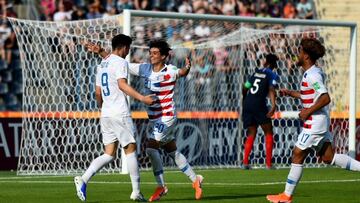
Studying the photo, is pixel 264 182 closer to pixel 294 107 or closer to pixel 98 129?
pixel 98 129

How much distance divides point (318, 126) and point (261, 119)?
782 cm

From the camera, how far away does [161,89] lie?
48.2 ft

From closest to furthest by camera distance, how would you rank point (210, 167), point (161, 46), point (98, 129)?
1. point (161, 46)
2. point (98, 129)
3. point (210, 167)

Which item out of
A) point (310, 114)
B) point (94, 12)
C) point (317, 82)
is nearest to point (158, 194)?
point (310, 114)

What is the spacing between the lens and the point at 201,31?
25938 mm

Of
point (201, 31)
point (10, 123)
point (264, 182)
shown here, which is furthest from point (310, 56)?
point (201, 31)

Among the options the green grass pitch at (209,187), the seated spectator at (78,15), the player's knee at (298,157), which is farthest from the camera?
the seated spectator at (78,15)

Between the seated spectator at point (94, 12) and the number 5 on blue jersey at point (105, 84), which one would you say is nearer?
the number 5 on blue jersey at point (105, 84)

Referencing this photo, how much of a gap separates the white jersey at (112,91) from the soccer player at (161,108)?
21.3 inches

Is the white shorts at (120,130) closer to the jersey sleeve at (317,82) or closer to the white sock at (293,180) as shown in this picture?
the white sock at (293,180)

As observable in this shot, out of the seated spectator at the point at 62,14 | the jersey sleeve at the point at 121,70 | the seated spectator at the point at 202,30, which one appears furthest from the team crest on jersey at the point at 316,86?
the seated spectator at the point at 62,14

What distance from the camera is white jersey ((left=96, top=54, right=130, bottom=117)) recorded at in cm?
1384

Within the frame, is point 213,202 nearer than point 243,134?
Yes

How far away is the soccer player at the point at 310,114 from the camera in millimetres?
13461
